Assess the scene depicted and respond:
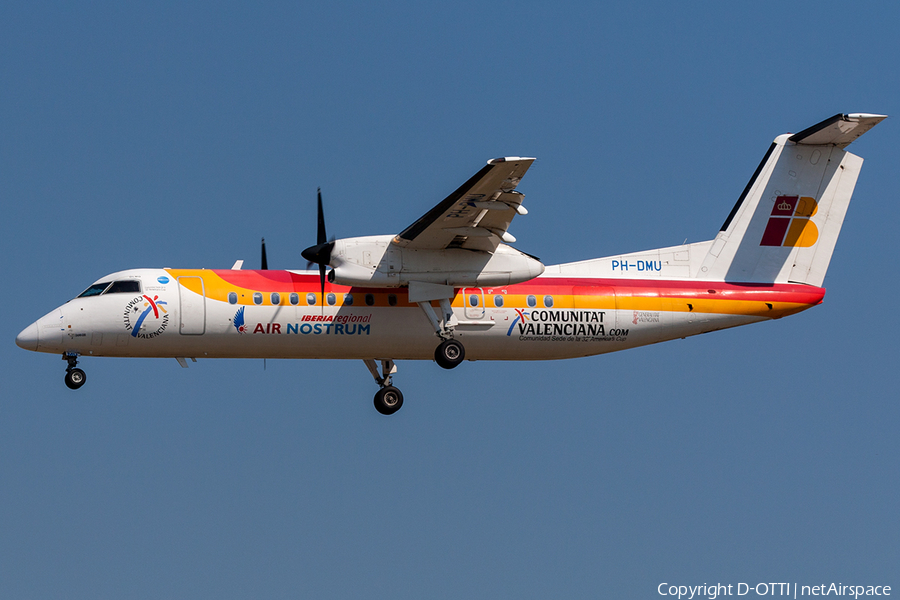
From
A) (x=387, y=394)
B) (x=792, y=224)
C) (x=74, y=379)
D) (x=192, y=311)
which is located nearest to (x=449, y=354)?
(x=387, y=394)

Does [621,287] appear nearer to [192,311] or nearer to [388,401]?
[388,401]

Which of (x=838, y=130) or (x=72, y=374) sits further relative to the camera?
(x=838, y=130)

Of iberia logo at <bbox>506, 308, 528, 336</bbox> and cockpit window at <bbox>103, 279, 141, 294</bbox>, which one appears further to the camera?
iberia logo at <bbox>506, 308, 528, 336</bbox>

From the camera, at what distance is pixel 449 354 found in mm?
20031

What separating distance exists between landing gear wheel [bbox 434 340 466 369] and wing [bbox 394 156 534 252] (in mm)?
1860

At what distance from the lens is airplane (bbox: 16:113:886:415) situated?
1931 cm

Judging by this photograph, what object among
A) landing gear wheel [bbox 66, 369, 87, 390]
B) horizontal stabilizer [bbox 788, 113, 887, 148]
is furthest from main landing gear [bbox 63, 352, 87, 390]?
horizontal stabilizer [bbox 788, 113, 887, 148]

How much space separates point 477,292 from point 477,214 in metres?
2.31

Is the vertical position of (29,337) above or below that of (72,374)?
above

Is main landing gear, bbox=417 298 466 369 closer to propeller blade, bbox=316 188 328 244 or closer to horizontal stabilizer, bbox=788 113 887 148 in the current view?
propeller blade, bbox=316 188 328 244

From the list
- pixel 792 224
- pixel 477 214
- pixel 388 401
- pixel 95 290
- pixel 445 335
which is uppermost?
pixel 792 224

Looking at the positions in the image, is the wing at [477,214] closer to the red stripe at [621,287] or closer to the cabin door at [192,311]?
the red stripe at [621,287]

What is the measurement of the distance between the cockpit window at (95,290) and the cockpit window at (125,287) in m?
0.12

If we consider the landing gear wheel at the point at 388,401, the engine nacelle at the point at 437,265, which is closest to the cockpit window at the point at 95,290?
the engine nacelle at the point at 437,265
